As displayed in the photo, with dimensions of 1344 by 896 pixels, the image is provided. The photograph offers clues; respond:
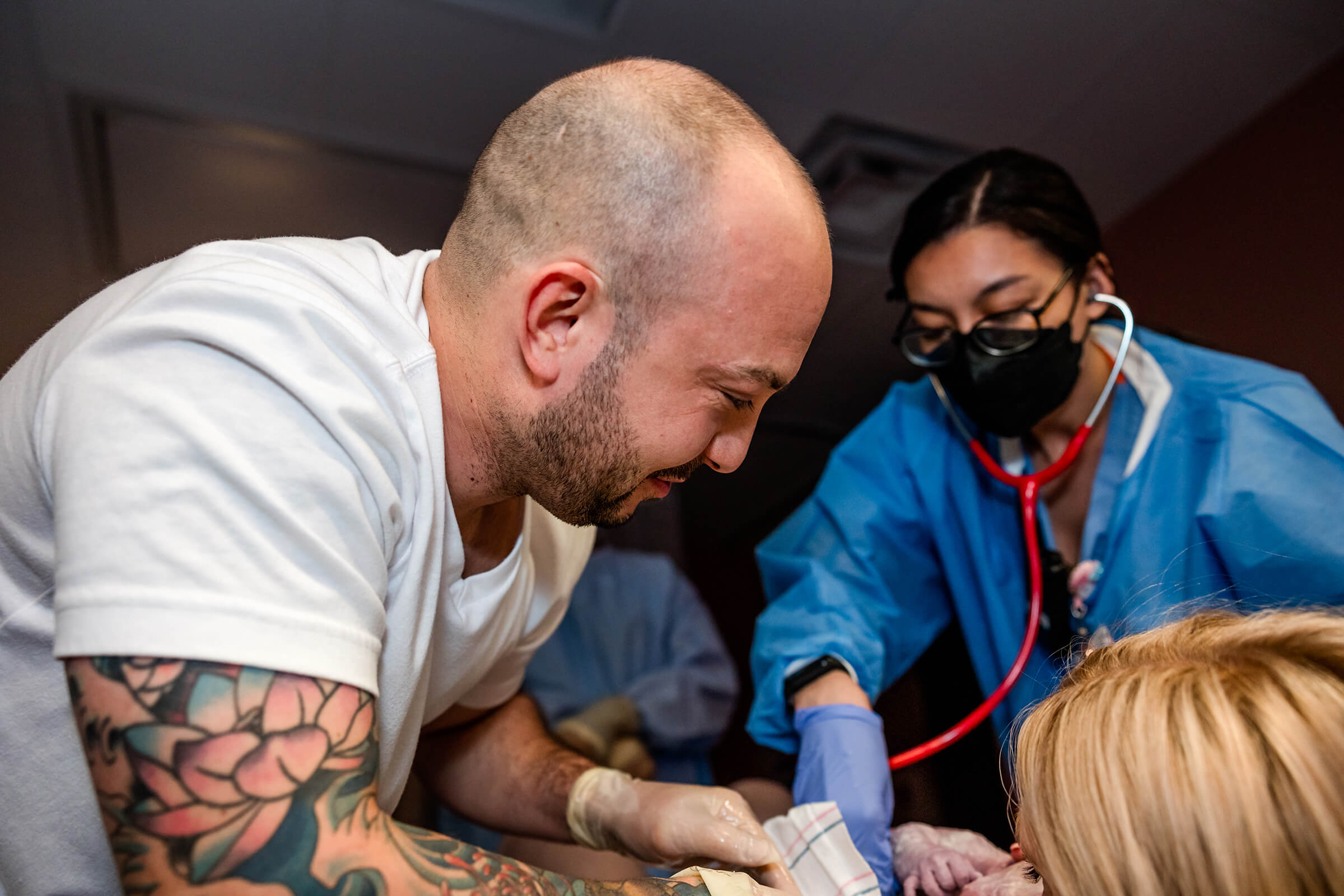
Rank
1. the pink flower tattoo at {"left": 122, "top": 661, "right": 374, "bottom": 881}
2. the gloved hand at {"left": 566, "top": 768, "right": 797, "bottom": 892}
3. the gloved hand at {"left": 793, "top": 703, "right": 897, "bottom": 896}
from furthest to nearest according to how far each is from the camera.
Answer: the gloved hand at {"left": 793, "top": 703, "right": 897, "bottom": 896} → the gloved hand at {"left": 566, "top": 768, "right": 797, "bottom": 892} → the pink flower tattoo at {"left": 122, "top": 661, "right": 374, "bottom": 881}

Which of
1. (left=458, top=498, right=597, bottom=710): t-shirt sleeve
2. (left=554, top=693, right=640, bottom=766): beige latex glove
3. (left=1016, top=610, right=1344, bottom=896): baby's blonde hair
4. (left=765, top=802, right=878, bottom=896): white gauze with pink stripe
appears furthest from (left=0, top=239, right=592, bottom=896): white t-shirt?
(left=554, top=693, right=640, bottom=766): beige latex glove

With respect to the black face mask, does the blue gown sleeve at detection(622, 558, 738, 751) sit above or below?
below

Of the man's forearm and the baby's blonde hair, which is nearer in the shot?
the baby's blonde hair

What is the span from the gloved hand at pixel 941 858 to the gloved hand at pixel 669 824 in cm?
22

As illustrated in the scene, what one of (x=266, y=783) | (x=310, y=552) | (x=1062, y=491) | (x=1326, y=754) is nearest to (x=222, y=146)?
(x=310, y=552)

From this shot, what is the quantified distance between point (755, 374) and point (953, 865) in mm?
653

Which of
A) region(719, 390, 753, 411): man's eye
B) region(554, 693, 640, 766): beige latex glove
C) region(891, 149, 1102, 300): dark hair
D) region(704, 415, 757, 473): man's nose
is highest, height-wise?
region(891, 149, 1102, 300): dark hair

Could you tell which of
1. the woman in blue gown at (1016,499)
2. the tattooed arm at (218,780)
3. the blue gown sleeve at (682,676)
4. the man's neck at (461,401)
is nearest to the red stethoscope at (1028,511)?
the woman in blue gown at (1016,499)

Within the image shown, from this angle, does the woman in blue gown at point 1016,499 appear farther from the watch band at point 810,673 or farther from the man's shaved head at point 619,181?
the man's shaved head at point 619,181

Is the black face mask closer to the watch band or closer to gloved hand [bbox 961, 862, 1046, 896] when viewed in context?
the watch band

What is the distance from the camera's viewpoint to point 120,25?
1646mm

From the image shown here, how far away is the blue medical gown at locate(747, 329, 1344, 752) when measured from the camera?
49.1 inches

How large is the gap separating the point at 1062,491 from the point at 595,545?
1.47 meters

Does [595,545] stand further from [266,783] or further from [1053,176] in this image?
[266,783]
